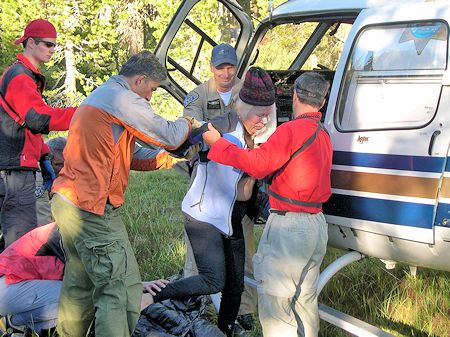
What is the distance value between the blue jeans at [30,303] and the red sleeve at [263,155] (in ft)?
5.08

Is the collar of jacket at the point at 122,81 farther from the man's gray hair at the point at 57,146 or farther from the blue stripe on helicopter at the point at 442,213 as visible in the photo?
the blue stripe on helicopter at the point at 442,213

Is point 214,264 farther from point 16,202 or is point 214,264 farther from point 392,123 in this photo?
point 16,202

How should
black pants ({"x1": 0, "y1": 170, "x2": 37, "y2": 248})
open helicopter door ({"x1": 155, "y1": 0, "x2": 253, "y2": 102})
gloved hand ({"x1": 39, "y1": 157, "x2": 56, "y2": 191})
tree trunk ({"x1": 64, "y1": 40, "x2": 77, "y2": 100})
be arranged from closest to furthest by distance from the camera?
black pants ({"x1": 0, "y1": 170, "x2": 37, "y2": 248}) → gloved hand ({"x1": 39, "y1": 157, "x2": 56, "y2": 191}) → open helicopter door ({"x1": 155, "y1": 0, "x2": 253, "y2": 102}) → tree trunk ({"x1": 64, "y1": 40, "x2": 77, "y2": 100})

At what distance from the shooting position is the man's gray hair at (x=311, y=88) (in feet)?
8.98

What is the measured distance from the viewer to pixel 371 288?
4.15 m

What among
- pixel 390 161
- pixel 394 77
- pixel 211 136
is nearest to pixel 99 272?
pixel 211 136

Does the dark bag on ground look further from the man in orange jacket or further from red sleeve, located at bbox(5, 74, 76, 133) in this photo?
red sleeve, located at bbox(5, 74, 76, 133)

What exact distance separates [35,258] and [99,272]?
35.1 inches

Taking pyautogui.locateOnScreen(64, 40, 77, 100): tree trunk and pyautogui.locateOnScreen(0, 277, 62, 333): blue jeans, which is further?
pyautogui.locateOnScreen(64, 40, 77, 100): tree trunk

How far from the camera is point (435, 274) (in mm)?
4223

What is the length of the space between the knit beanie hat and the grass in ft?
5.43

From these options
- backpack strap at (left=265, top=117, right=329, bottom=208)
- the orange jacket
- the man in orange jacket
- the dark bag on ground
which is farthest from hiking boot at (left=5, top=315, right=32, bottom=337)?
backpack strap at (left=265, top=117, right=329, bottom=208)

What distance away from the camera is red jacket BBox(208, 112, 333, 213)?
2672 mm

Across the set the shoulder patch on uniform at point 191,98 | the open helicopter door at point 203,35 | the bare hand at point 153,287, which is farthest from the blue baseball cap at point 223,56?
the bare hand at point 153,287
